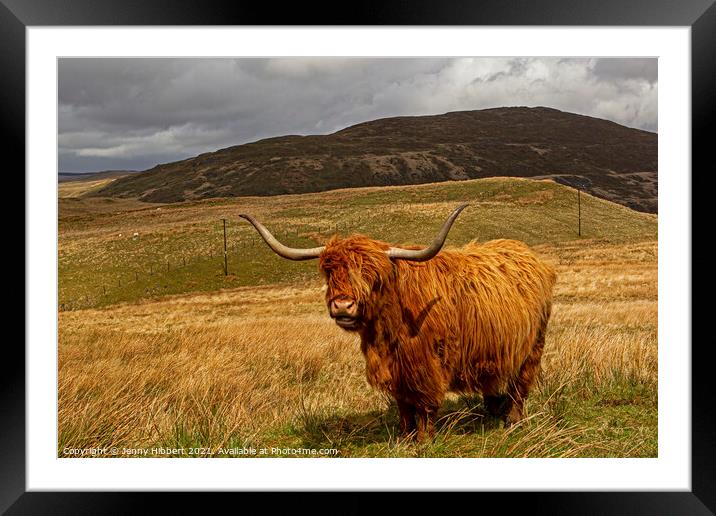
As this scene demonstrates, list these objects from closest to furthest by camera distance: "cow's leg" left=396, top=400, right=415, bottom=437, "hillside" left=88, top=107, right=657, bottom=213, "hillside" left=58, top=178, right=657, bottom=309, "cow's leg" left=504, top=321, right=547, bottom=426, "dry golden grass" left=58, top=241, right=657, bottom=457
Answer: "cow's leg" left=396, top=400, right=415, bottom=437, "dry golden grass" left=58, top=241, right=657, bottom=457, "cow's leg" left=504, top=321, right=547, bottom=426, "hillside" left=58, top=178, right=657, bottom=309, "hillside" left=88, top=107, right=657, bottom=213

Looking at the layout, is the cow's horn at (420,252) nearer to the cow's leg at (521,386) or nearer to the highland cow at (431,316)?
the highland cow at (431,316)

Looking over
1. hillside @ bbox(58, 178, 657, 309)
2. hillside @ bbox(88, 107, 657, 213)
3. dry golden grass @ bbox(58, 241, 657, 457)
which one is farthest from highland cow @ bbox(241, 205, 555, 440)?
hillside @ bbox(88, 107, 657, 213)

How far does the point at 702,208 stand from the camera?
350 centimetres

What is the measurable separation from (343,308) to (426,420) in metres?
1.21

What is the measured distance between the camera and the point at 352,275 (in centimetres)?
293

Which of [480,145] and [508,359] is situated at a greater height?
[480,145]

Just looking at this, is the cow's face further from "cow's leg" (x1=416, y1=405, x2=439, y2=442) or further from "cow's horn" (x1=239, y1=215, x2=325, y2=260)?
"cow's leg" (x1=416, y1=405, x2=439, y2=442)

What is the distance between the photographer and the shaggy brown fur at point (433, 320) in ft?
9.98

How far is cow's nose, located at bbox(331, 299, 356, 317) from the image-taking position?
112 inches

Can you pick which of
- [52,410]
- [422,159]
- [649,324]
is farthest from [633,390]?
[422,159]

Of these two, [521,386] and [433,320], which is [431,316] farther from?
[521,386]
